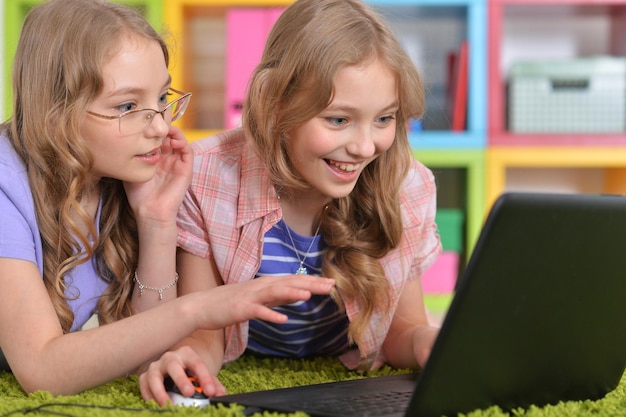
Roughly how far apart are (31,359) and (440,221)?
5.91 feet

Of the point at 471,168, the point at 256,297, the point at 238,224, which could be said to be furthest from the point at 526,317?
the point at 471,168

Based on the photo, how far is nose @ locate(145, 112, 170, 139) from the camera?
1176mm

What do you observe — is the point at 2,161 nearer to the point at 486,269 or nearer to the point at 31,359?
the point at 31,359

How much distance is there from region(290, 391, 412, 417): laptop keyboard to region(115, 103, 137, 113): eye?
487mm

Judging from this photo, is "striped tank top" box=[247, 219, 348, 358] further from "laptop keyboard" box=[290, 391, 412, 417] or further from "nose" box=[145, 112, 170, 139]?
"laptop keyboard" box=[290, 391, 412, 417]

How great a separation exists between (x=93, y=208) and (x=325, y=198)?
A: 34cm

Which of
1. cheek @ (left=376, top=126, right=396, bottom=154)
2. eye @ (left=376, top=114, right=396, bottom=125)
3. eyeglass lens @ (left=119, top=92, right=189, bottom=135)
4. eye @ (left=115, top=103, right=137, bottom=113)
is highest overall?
eye @ (left=115, top=103, right=137, bottom=113)

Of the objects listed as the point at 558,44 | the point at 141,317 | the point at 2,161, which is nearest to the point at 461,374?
the point at 141,317

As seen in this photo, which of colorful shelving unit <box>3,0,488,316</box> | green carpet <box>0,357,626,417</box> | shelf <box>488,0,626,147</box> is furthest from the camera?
shelf <box>488,0,626,147</box>

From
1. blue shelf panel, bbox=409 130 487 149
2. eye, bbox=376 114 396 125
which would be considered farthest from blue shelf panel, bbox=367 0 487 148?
eye, bbox=376 114 396 125

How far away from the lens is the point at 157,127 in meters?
1.18

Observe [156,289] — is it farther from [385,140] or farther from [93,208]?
[385,140]

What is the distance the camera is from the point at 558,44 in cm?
301

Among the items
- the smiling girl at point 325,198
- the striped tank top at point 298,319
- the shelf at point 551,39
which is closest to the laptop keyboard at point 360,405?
the smiling girl at point 325,198
